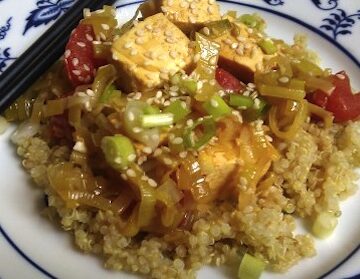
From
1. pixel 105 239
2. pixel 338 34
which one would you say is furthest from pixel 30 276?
pixel 338 34

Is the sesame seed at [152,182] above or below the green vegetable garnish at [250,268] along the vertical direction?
above

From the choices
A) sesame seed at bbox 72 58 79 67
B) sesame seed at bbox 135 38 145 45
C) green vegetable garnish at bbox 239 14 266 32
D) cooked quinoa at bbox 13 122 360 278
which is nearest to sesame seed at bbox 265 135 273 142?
cooked quinoa at bbox 13 122 360 278

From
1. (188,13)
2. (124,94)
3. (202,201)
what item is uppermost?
(188,13)

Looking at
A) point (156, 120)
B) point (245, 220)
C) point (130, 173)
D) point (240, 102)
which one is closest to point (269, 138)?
point (240, 102)

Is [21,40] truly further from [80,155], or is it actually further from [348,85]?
[348,85]

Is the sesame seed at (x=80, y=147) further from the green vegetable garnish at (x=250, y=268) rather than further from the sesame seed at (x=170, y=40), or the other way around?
the green vegetable garnish at (x=250, y=268)

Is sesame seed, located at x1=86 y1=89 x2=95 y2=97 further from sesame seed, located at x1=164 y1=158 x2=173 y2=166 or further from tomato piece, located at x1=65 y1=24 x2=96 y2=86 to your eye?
sesame seed, located at x1=164 y1=158 x2=173 y2=166

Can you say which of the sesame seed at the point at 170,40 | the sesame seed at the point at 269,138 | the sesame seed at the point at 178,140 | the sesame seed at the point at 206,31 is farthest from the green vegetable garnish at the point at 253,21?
the sesame seed at the point at 178,140
